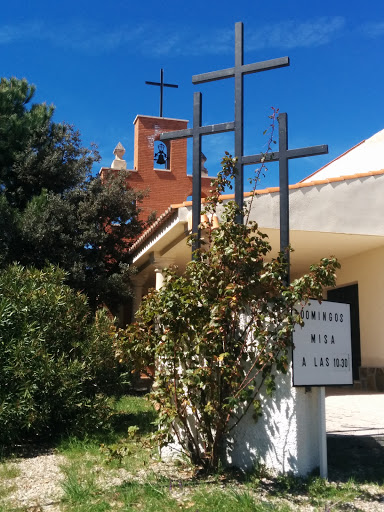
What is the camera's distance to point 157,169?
17656 millimetres

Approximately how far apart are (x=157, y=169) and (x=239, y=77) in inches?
494

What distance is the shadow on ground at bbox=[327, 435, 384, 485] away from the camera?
4605mm

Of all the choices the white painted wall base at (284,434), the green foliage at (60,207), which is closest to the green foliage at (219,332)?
the white painted wall base at (284,434)

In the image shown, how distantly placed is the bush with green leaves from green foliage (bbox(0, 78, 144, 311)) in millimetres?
5053

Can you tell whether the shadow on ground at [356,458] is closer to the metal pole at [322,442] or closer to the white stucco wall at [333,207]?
the metal pole at [322,442]

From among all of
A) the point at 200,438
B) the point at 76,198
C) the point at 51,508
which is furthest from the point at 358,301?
the point at 51,508

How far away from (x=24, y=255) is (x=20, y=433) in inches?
256

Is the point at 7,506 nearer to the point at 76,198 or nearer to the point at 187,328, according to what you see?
the point at 187,328

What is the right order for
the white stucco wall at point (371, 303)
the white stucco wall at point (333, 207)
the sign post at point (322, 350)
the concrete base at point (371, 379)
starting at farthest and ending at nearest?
the white stucco wall at point (371, 303) → the concrete base at point (371, 379) → the white stucco wall at point (333, 207) → the sign post at point (322, 350)

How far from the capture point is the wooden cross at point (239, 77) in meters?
5.05

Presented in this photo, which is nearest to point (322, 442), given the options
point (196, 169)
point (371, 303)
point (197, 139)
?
point (196, 169)

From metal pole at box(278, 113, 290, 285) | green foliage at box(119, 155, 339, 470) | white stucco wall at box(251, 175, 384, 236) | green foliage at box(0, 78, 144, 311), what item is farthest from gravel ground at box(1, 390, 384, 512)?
green foliage at box(0, 78, 144, 311)

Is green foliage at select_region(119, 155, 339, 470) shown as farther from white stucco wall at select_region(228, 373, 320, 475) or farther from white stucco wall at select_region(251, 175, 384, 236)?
white stucco wall at select_region(251, 175, 384, 236)

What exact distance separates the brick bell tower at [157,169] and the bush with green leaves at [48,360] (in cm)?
1039
